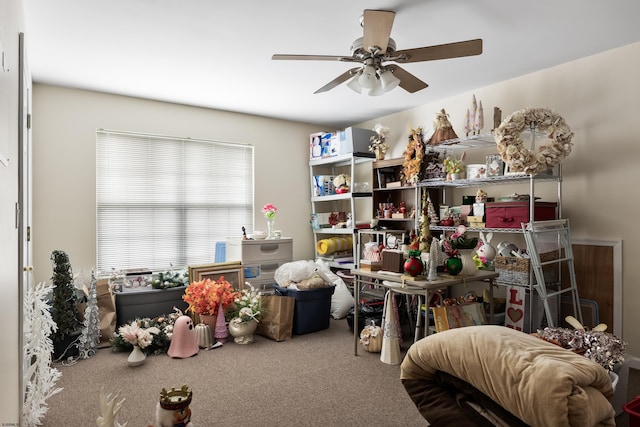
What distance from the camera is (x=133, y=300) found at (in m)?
3.87

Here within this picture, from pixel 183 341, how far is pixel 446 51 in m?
2.98

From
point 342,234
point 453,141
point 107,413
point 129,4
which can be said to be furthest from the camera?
point 342,234

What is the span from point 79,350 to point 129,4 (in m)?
2.68

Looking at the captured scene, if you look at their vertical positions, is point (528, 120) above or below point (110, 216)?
above

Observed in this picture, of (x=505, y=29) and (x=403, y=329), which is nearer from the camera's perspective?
(x=505, y=29)

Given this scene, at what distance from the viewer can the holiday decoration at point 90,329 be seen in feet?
10.8

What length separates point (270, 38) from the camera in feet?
9.77

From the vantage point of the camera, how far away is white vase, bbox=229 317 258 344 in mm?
3619

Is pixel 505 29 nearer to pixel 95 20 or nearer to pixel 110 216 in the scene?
pixel 95 20

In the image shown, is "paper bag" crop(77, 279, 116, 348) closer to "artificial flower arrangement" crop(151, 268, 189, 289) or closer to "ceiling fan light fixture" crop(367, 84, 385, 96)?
"artificial flower arrangement" crop(151, 268, 189, 289)

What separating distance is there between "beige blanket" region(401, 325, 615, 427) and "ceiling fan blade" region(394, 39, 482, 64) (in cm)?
158

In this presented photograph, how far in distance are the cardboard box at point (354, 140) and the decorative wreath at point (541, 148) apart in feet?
6.65

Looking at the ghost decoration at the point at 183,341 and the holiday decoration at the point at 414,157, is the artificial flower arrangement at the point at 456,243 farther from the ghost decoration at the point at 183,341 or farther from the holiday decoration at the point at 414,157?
the ghost decoration at the point at 183,341

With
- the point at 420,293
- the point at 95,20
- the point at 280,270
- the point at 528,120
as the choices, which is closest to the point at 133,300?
the point at 280,270
